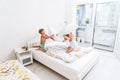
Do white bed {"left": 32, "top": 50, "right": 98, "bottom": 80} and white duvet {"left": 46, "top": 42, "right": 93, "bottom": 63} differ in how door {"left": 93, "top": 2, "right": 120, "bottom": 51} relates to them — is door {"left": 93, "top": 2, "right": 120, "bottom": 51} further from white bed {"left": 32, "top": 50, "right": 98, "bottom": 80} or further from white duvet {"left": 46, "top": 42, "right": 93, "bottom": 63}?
white bed {"left": 32, "top": 50, "right": 98, "bottom": 80}

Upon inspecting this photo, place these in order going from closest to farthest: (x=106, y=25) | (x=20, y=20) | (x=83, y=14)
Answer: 1. (x=20, y=20)
2. (x=106, y=25)
3. (x=83, y=14)

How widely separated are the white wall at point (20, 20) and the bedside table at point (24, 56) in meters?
0.28

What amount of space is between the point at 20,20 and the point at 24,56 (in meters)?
1.04

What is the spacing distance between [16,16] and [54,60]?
1635mm

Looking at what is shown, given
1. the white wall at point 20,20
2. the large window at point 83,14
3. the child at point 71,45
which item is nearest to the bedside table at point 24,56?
the white wall at point 20,20

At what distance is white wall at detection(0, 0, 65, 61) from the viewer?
235 cm

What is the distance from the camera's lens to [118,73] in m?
2.19

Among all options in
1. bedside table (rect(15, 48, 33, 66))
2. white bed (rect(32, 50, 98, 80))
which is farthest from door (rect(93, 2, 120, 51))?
bedside table (rect(15, 48, 33, 66))

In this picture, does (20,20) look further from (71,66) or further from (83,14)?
(83,14)

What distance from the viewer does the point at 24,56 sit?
2.47 meters

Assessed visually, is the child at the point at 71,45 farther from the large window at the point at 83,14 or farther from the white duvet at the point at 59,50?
the large window at the point at 83,14

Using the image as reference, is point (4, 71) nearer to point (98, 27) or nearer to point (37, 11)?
point (37, 11)

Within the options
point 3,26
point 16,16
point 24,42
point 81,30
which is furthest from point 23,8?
point 81,30

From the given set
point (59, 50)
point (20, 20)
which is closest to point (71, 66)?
point (59, 50)
